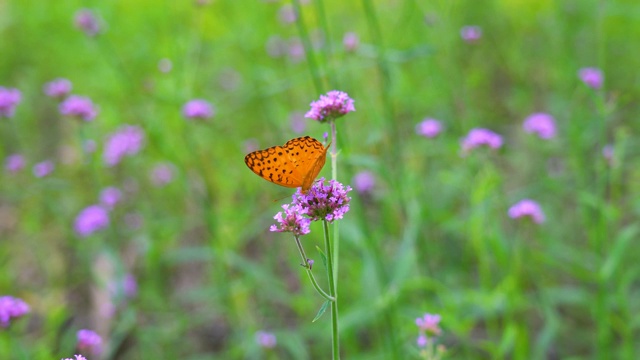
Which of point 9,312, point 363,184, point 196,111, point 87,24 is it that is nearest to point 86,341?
point 9,312

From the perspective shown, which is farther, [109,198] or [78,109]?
[109,198]

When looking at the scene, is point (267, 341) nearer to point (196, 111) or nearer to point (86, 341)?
point (86, 341)

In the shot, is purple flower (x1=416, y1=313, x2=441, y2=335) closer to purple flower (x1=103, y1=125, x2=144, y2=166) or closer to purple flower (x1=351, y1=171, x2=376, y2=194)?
purple flower (x1=351, y1=171, x2=376, y2=194)

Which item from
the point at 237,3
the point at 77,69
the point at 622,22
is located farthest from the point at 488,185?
the point at 77,69

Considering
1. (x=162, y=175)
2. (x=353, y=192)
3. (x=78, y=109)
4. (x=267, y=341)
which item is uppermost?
(x=162, y=175)

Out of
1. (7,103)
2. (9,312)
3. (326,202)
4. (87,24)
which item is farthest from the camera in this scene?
(87,24)

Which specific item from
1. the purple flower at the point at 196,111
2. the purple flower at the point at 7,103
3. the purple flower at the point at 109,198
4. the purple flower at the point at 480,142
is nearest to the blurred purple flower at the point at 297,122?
the purple flower at the point at 196,111

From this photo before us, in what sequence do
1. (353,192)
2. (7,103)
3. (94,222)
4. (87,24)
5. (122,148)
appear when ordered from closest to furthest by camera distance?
(353,192), (7,103), (94,222), (87,24), (122,148)
